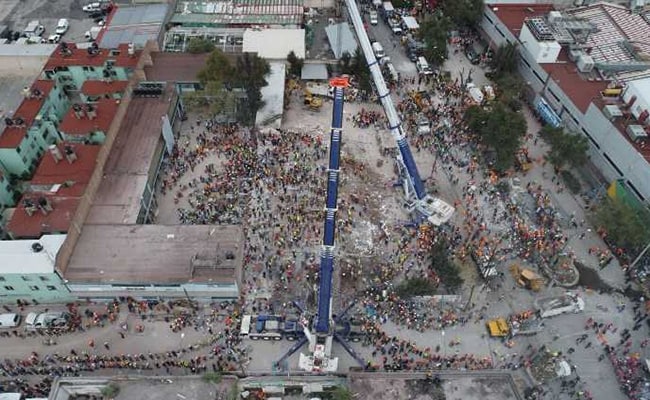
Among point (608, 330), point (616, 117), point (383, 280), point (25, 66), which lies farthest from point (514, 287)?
point (25, 66)

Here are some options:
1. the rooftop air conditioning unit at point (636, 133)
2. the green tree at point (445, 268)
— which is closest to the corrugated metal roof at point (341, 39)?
the green tree at point (445, 268)

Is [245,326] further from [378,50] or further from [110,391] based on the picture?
[378,50]

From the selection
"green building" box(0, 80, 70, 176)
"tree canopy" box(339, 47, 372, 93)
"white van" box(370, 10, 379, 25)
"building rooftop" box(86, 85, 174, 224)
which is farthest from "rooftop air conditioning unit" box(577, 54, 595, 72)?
"green building" box(0, 80, 70, 176)

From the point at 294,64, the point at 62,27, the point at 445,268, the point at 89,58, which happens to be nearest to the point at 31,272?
the point at 89,58

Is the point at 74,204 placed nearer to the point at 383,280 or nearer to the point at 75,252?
the point at 75,252

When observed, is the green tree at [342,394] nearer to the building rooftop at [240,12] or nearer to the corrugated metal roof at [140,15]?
the building rooftop at [240,12]

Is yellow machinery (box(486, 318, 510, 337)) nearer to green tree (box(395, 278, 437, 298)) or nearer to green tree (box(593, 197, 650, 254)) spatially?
green tree (box(395, 278, 437, 298))
